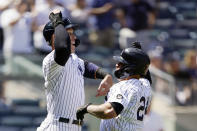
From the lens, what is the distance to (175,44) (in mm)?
12930

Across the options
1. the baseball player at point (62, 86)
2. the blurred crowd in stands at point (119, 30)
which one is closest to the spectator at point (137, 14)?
the blurred crowd in stands at point (119, 30)

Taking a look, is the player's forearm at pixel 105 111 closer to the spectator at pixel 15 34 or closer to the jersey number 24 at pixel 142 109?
the jersey number 24 at pixel 142 109

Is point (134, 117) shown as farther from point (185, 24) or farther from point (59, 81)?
point (185, 24)

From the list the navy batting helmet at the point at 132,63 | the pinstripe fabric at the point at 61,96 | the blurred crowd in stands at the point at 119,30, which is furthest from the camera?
the blurred crowd in stands at the point at 119,30

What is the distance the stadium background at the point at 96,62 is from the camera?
1023cm

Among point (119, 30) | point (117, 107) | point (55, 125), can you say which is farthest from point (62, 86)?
point (119, 30)

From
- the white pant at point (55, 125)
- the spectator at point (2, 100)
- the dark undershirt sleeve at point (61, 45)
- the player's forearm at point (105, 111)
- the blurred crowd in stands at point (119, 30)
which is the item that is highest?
the blurred crowd in stands at point (119, 30)

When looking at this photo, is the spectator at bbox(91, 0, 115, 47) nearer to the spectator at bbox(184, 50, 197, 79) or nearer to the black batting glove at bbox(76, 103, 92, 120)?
the spectator at bbox(184, 50, 197, 79)

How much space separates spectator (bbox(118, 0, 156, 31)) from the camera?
11852mm

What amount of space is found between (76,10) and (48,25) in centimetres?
641

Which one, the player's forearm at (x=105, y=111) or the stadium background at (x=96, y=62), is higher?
the stadium background at (x=96, y=62)

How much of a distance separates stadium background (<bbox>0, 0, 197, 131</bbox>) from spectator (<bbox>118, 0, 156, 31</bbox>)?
44mm

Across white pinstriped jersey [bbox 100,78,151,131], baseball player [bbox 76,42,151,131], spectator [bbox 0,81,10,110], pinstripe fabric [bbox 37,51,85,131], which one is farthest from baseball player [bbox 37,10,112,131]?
spectator [bbox 0,81,10,110]

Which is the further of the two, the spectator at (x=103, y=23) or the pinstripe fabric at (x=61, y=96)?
the spectator at (x=103, y=23)
